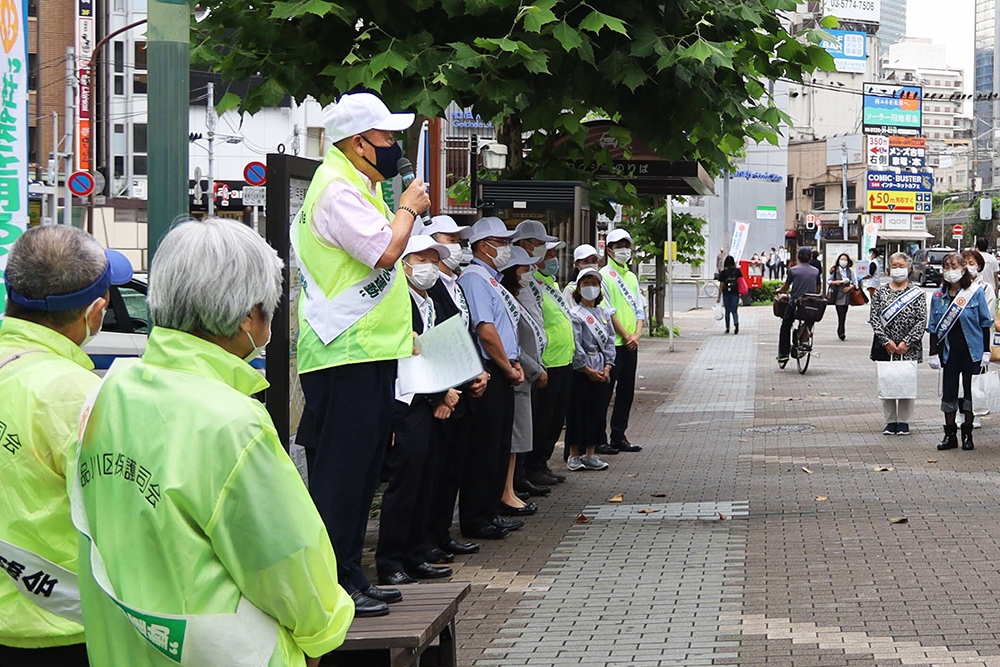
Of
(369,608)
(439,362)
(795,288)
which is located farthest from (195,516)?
(795,288)

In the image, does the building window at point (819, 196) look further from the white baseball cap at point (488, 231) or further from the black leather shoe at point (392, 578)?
the black leather shoe at point (392, 578)

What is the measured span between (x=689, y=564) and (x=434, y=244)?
2396mm

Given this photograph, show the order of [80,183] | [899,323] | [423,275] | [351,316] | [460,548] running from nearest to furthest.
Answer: [351,316]
[423,275]
[460,548]
[899,323]
[80,183]

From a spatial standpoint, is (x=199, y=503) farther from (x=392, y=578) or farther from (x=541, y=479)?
(x=541, y=479)

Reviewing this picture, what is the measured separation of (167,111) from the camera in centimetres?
467

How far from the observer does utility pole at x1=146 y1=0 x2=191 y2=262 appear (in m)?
4.69

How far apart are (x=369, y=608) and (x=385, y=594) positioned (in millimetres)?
189

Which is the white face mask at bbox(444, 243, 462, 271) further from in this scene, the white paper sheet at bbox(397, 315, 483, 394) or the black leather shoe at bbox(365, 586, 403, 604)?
the black leather shoe at bbox(365, 586, 403, 604)

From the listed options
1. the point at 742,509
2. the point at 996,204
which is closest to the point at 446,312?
the point at 742,509

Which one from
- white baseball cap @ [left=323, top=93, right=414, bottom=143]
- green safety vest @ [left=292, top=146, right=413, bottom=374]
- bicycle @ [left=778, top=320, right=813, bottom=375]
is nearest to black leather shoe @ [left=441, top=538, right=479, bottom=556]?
green safety vest @ [left=292, top=146, right=413, bottom=374]

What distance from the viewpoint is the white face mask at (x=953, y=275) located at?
510 inches

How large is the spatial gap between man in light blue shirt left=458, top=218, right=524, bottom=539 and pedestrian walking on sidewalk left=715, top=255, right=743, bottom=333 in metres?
21.9

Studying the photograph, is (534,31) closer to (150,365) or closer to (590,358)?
(590,358)

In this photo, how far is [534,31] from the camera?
822cm
